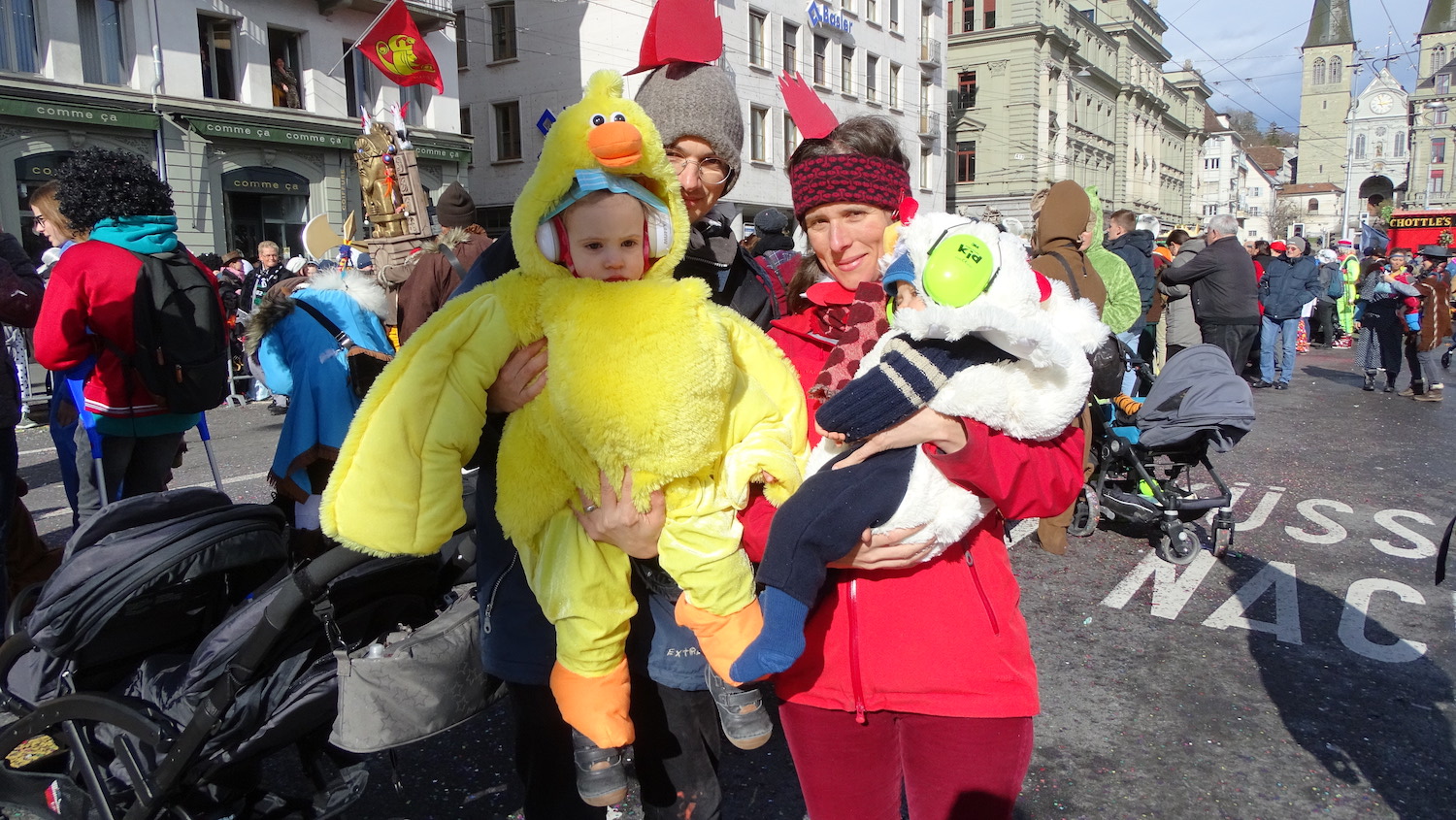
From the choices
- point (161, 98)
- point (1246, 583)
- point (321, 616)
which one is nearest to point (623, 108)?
point (321, 616)

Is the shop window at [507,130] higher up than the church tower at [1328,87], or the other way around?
the church tower at [1328,87]

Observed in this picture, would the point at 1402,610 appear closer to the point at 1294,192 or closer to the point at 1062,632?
the point at 1062,632

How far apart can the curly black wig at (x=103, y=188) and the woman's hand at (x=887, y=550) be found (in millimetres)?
3532

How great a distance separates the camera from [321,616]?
2096 millimetres

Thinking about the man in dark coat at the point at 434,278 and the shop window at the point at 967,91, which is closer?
the man in dark coat at the point at 434,278

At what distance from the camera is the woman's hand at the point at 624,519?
5.79 feet

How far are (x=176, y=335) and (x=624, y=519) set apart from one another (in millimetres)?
3159

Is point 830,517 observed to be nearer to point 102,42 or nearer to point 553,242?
point 553,242

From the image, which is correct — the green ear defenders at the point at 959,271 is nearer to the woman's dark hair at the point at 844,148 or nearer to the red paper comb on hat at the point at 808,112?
the woman's dark hair at the point at 844,148

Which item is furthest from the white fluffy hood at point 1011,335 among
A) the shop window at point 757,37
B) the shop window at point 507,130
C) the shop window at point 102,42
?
the shop window at point 757,37

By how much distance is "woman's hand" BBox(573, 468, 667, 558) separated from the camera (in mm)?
1766

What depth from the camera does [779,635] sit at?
5.44 ft

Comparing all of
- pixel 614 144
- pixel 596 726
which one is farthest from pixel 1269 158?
→ pixel 596 726

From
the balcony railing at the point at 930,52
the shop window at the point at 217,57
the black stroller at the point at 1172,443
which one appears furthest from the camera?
the balcony railing at the point at 930,52
